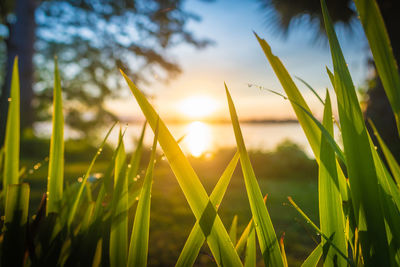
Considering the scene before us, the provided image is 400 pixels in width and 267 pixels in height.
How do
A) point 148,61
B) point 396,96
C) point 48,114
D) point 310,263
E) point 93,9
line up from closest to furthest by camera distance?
point 396,96
point 310,263
point 93,9
point 148,61
point 48,114

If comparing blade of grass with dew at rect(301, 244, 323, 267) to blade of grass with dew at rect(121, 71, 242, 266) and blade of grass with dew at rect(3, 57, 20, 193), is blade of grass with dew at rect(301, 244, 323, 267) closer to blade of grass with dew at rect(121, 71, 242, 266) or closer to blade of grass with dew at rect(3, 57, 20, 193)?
blade of grass with dew at rect(121, 71, 242, 266)

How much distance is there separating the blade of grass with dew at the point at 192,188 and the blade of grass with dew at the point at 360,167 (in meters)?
0.26

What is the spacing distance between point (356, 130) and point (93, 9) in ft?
35.4

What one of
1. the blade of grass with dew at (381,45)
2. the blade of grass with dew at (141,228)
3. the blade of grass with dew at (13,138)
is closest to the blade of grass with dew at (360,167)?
the blade of grass with dew at (381,45)

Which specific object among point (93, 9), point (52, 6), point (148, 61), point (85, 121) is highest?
point (52, 6)

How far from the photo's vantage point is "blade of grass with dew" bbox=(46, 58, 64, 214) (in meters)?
0.67

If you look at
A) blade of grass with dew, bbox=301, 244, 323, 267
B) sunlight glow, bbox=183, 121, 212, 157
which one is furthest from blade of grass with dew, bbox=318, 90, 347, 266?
sunlight glow, bbox=183, 121, 212, 157

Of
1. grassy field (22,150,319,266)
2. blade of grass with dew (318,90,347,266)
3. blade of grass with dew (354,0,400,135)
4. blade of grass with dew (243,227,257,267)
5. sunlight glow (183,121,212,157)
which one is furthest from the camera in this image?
grassy field (22,150,319,266)

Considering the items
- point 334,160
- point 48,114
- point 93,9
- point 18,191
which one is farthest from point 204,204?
point 48,114

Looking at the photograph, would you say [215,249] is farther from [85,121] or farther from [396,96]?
[85,121]

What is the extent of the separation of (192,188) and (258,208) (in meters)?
0.15

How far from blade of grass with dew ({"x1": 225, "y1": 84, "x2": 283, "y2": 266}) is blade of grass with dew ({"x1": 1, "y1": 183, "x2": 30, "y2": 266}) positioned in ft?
1.48

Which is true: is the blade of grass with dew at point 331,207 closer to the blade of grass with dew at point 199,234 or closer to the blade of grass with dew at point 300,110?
the blade of grass with dew at point 300,110

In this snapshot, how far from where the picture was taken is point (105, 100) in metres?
14.6
